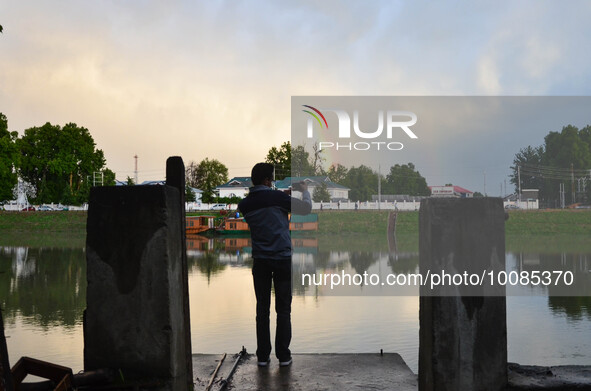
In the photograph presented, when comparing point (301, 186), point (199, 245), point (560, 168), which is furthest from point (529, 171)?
point (301, 186)

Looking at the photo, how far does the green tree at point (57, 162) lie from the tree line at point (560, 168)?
4835 centimetres

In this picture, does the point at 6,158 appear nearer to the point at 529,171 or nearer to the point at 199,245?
the point at 199,245

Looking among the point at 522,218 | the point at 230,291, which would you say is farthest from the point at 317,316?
the point at 522,218

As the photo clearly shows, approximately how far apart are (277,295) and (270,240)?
53cm

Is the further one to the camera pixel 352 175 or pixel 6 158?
pixel 352 175

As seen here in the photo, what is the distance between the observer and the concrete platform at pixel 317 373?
5.70 meters

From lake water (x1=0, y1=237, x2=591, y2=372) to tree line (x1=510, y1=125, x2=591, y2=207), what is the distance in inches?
2029

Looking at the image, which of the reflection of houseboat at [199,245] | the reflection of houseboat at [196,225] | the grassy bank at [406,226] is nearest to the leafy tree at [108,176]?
the grassy bank at [406,226]

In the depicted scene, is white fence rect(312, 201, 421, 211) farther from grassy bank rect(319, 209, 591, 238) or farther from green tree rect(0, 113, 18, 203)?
green tree rect(0, 113, 18, 203)

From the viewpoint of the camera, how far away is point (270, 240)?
19.7 ft

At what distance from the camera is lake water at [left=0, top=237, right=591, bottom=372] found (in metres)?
9.59

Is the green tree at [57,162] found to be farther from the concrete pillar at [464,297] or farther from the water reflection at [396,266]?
the concrete pillar at [464,297]

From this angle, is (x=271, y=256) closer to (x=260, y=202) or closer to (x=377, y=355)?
(x=260, y=202)

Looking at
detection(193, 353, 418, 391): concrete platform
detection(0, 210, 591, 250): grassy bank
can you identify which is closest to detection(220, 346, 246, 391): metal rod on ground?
detection(193, 353, 418, 391): concrete platform
